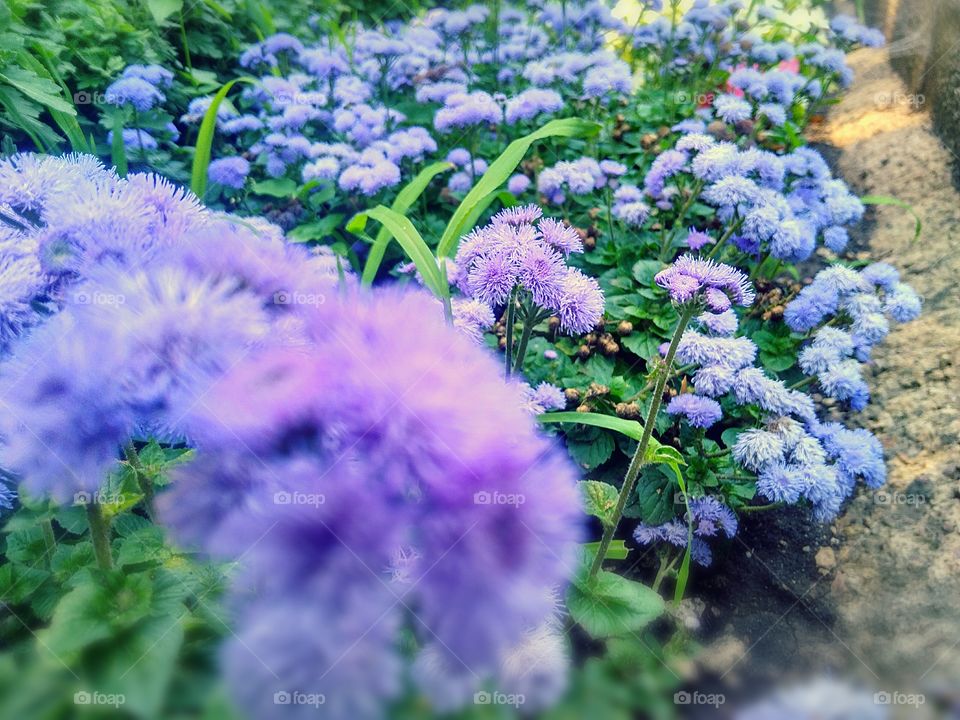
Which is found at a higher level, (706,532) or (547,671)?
(547,671)

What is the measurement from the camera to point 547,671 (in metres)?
0.70

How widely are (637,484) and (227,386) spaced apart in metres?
1.55

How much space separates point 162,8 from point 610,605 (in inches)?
124

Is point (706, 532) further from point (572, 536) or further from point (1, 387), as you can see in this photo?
point (1, 387)

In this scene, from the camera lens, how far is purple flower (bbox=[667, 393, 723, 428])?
6.40 feet

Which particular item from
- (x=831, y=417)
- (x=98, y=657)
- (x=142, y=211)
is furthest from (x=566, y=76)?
(x=98, y=657)

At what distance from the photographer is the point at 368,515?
630 mm

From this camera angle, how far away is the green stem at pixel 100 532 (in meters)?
0.97

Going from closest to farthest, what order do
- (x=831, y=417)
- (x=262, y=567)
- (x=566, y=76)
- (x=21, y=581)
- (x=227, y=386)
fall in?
(x=262, y=567), (x=227, y=386), (x=21, y=581), (x=831, y=417), (x=566, y=76)
